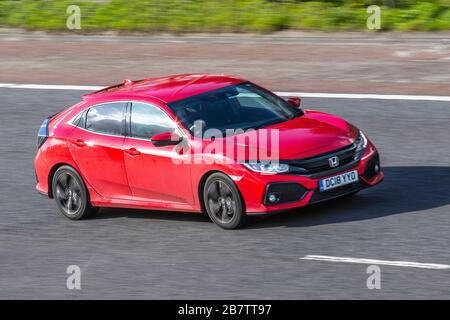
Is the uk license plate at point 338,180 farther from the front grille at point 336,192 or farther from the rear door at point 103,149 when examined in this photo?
the rear door at point 103,149

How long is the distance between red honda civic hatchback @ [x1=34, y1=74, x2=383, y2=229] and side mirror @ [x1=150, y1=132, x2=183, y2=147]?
10 millimetres

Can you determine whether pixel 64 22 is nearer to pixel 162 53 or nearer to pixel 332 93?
pixel 162 53

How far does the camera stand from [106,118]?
12.0 meters

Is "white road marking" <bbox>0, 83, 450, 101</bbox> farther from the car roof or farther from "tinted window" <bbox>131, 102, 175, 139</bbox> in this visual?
"tinted window" <bbox>131, 102, 175, 139</bbox>

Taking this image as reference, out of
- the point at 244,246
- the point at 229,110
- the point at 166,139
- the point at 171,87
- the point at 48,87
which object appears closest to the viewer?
the point at 244,246

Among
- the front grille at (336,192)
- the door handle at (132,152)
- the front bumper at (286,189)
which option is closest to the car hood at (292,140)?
the front bumper at (286,189)

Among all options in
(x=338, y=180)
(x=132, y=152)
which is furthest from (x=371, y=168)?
(x=132, y=152)

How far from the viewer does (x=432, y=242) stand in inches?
404

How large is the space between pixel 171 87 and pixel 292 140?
5.65 ft

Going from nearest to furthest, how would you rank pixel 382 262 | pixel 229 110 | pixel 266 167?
1. pixel 382 262
2. pixel 266 167
3. pixel 229 110

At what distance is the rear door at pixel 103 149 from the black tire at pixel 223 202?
1153mm

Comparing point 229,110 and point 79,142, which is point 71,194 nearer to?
point 79,142
